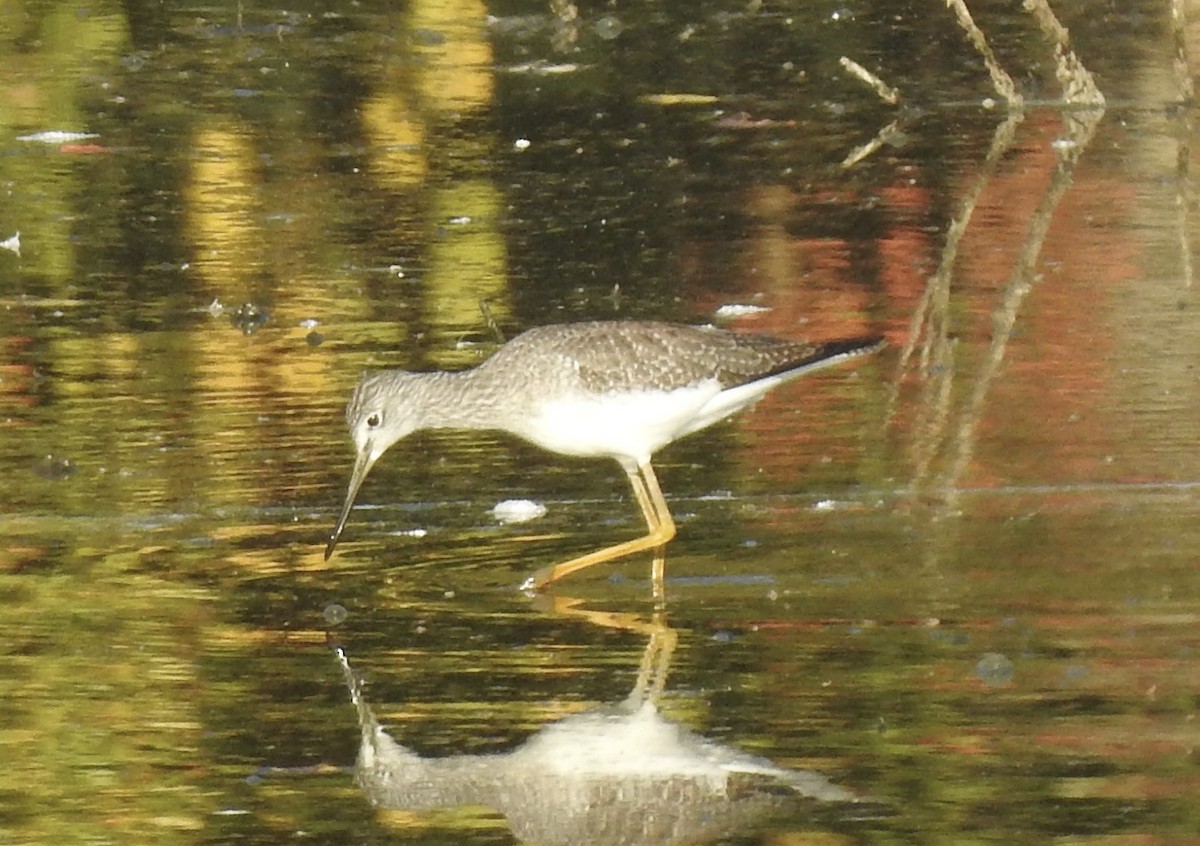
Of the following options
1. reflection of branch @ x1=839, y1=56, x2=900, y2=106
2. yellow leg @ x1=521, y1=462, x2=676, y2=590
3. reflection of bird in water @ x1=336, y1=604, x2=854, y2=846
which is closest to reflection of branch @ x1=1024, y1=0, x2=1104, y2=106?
reflection of branch @ x1=839, y1=56, x2=900, y2=106

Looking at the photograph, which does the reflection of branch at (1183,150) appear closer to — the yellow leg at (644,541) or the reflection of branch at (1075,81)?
the reflection of branch at (1075,81)

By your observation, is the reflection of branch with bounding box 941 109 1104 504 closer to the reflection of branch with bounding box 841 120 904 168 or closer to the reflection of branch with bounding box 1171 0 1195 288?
the reflection of branch with bounding box 1171 0 1195 288

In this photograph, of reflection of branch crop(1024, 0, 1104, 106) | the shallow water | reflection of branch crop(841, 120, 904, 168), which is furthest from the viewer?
reflection of branch crop(1024, 0, 1104, 106)

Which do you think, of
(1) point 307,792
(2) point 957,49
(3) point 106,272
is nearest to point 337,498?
(1) point 307,792

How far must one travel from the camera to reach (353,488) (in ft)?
21.6

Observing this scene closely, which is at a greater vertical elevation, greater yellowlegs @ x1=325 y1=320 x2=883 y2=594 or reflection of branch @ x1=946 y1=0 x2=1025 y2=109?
greater yellowlegs @ x1=325 y1=320 x2=883 y2=594

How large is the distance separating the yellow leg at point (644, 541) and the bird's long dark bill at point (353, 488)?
1.69ft

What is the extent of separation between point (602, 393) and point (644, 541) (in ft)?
1.30

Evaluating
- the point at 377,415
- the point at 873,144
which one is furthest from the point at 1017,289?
the point at 377,415

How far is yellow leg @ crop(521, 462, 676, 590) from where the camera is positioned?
20.8ft

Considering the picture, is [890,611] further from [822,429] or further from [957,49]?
[957,49]

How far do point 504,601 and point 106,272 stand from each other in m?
3.50

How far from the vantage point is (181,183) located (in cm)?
1038

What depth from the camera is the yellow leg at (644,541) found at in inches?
249
